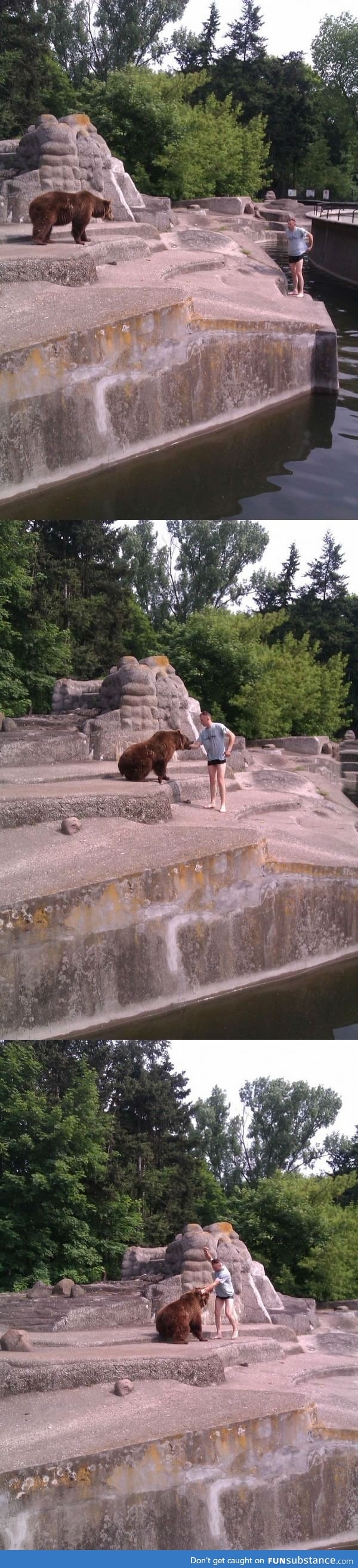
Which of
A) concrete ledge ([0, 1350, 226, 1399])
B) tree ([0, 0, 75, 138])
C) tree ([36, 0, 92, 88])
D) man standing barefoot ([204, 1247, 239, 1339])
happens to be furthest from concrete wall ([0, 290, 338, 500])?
tree ([36, 0, 92, 88])

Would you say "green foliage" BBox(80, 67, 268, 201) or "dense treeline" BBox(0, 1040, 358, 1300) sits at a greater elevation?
"green foliage" BBox(80, 67, 268, 201)

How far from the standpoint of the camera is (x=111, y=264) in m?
18.3

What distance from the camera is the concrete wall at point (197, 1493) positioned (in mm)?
9891

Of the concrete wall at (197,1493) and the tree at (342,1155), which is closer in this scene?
the concrete wall at (197,1493)

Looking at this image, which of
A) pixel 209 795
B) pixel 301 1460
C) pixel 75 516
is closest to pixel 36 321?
pixel 75 516

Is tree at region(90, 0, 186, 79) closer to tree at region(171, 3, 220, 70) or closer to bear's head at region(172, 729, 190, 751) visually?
tree at region(171, 3, 220, 70)

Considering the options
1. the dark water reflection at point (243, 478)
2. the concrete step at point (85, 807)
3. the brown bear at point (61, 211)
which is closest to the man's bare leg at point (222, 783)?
the concrete step at point (85, 807)

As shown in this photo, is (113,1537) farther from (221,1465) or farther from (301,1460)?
(301,1460)

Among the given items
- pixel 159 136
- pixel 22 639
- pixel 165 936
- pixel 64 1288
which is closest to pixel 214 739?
pixel 165 936

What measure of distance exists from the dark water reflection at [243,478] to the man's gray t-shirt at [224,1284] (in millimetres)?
7878

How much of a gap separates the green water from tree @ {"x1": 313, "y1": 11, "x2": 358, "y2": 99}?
5230 cm

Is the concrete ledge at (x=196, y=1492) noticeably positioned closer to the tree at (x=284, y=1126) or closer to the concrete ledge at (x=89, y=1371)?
the concrete ledge at (x=89, y=1371)

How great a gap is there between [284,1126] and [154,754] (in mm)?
40067

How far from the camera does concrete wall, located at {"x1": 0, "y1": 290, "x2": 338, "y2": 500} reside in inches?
584
